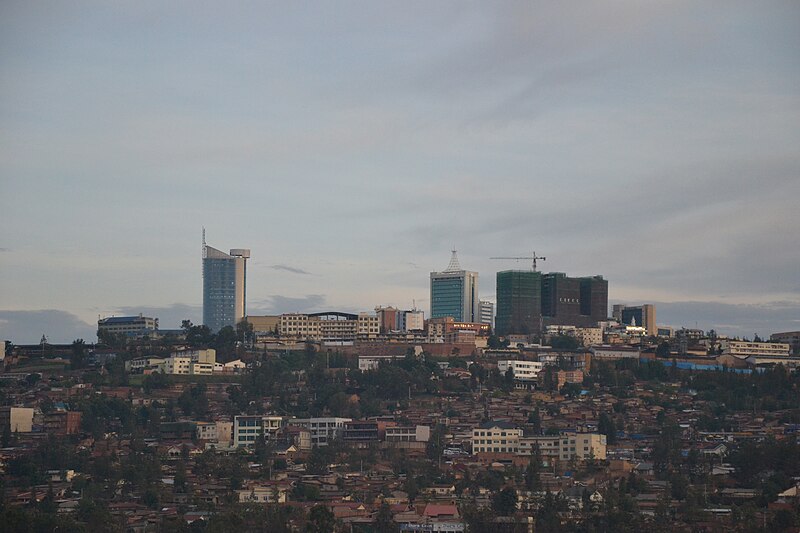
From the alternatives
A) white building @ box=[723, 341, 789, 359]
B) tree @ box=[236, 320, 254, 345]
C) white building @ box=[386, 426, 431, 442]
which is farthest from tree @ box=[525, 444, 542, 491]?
white building @ box=[723, 341, 789, 359]

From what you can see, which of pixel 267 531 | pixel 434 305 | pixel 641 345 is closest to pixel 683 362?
pixel 641 345

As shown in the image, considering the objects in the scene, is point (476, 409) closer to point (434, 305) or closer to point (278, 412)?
point (278, 412)

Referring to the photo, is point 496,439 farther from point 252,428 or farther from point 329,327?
point 329,327

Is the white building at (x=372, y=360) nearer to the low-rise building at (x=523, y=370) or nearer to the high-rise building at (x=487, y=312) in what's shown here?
the low-rise building at (x=523, y=370)

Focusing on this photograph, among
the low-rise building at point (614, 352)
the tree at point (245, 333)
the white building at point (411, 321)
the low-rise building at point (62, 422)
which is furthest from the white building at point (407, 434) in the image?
the white building at point (411, 321)

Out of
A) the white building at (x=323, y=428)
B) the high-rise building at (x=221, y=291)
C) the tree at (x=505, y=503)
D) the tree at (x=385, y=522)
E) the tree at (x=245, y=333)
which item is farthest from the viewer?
the high-rise building at (x=221, y=291)
